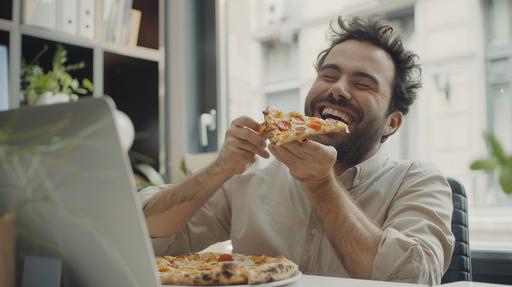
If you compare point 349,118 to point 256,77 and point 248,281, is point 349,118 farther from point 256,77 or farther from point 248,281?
point 256,77

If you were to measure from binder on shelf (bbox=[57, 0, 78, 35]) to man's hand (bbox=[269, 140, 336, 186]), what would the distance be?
162 centimetres

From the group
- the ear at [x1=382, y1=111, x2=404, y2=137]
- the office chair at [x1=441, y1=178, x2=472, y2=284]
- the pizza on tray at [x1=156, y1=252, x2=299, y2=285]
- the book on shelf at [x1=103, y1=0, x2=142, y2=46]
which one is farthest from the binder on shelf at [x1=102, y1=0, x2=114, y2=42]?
the pizza on tray at [x1=156, y1=252, x2=299, y2=285]

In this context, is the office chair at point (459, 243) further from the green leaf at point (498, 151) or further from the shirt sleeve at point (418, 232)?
the green leaf at point (498, 151)

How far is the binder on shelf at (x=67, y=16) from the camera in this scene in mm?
2588

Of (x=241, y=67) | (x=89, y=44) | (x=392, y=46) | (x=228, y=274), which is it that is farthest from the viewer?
(x=241, y=67)

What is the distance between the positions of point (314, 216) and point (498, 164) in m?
1.24

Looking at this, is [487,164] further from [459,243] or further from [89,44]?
[89,44]

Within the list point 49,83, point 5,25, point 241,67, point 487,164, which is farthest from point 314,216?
point 241,67

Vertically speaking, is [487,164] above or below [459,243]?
above

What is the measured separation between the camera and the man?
1336 millimetres

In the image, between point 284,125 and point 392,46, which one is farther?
point 392,46

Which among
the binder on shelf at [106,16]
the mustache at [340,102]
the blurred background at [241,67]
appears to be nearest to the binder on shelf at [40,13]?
the blurred background at [241,67]

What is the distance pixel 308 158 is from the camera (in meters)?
1.36

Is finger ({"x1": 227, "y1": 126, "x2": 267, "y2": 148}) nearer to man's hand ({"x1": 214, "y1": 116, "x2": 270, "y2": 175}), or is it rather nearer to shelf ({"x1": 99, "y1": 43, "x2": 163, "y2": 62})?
man's hand ({"x1": 214, "y1": 116, "x2": 270, "y2": 175})
